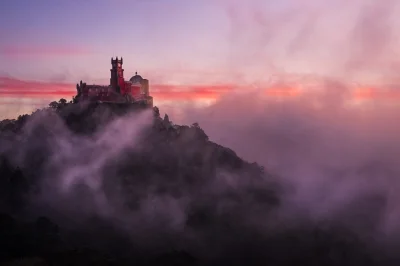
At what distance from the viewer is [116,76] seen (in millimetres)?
161125

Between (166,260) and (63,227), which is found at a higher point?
(63,227)

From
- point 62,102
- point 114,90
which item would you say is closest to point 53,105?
point 62,102

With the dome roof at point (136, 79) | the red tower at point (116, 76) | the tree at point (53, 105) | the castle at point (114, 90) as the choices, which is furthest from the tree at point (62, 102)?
the dome roof at point (136, 79)

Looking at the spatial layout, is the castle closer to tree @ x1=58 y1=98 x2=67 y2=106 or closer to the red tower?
the red tower

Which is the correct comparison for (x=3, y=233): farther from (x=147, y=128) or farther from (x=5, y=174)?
(x=147, y=128)

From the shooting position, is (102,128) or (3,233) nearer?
(3,233)

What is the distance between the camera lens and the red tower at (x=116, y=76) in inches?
6353

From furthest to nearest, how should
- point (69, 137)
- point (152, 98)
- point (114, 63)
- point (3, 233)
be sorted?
1. point (69, 137)
2. point (152, 98)
3. point (114, 63)
4. point (3, 233)

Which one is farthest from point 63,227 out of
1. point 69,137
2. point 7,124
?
point 7,124

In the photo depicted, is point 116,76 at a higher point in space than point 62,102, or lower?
higher

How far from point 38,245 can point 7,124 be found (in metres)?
68.6

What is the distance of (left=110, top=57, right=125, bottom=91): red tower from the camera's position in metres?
161

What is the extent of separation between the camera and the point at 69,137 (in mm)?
187000

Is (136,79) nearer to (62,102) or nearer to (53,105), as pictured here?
(62,102)
